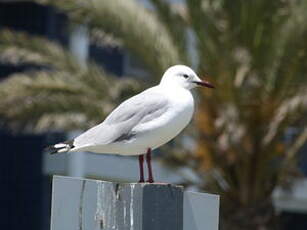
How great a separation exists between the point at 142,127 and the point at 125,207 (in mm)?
934

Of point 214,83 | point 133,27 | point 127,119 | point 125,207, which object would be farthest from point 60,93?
point 125,207

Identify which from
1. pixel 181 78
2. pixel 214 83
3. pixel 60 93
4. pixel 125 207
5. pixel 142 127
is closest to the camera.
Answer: pixel 125 207

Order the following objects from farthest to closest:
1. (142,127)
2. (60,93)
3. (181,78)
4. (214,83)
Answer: (60,93)
(214,83)
(181,78)
(142,127)

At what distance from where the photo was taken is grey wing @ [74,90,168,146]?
17.8 ft

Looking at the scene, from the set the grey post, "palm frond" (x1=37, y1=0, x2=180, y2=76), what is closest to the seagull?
→ the grey post

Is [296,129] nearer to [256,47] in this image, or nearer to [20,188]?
[256,47]

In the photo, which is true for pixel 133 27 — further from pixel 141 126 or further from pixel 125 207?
pixel 125 207

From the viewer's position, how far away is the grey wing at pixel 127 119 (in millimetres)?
5434

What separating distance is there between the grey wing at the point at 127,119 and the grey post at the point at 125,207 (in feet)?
2.41

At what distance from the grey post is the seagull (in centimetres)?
64

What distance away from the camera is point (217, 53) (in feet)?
37.6

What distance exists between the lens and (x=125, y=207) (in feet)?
15.1

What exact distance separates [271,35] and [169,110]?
6.31m

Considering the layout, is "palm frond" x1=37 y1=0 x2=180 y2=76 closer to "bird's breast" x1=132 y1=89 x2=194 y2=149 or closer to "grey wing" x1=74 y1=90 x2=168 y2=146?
"grey wing" x1=74 y1=90 x2=168 y2=146
